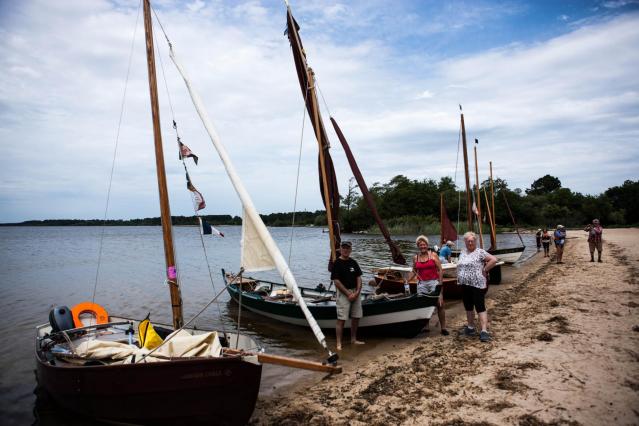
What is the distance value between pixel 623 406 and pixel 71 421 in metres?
8.46

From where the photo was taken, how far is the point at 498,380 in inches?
234

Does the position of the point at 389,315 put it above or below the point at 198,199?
below

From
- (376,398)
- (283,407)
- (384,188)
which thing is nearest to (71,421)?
(283,407)

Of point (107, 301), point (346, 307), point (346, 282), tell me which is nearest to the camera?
point (346, 282)

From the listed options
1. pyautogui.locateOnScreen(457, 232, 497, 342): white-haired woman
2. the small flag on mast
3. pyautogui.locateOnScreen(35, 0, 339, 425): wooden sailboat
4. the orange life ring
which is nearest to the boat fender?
the orange life ring

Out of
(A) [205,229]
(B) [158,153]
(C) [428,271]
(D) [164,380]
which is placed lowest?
(D) [164,380]

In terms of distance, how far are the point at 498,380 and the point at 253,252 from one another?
432 cm

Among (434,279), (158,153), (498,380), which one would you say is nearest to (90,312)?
(158,153)

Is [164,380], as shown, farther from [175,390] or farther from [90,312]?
[90,312]

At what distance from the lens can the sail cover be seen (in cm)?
566

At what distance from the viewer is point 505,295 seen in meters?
14.1

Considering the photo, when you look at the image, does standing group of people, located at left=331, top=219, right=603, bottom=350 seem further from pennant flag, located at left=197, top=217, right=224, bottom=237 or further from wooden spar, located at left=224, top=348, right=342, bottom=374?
wooden spar, located at left=224, top=348, right=342, bottom=374

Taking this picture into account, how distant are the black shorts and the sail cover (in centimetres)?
445

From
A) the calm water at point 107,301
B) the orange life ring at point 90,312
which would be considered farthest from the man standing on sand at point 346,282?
the orange life ring at point 90,312
